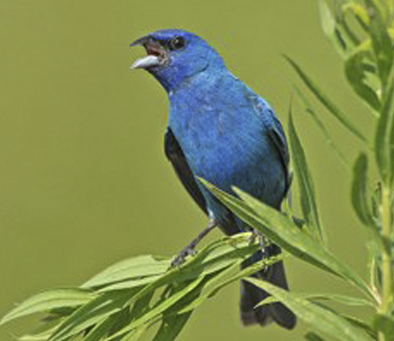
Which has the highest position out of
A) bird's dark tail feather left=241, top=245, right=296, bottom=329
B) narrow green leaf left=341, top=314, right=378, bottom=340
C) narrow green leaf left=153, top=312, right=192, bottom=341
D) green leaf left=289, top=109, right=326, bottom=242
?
green leaf left=289, top=109, right=326, bottom=242

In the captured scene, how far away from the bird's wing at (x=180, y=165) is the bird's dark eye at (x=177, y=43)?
284 mm

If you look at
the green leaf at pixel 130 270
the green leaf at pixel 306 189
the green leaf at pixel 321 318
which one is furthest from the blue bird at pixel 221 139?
the green leaf at pixel 321 318

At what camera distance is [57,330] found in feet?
3.31

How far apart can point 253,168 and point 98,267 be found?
116 cm

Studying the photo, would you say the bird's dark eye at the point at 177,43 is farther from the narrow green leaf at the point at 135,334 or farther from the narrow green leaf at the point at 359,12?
the narrow green leaf at the point at 359,12

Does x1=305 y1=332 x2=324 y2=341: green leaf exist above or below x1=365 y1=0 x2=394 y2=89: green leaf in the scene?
below

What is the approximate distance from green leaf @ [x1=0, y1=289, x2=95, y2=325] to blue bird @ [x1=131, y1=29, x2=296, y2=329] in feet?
4.23

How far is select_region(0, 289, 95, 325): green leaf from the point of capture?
1012mm

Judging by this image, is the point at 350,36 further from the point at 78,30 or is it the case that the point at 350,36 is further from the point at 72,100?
the point at 78,30

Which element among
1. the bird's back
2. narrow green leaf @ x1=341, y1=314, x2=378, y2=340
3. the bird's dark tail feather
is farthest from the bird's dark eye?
narrow green leaf @ x1=341, y1=314, x2=378, y2=340

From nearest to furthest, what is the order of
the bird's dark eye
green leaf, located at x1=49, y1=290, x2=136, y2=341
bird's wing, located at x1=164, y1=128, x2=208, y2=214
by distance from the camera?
1. green leaf, located at x1=49, y1=290, x2=136, y2=341
2. bird's wing, located at x1=164, y1=128, x2=208, y2=214
3. the bird's dark eye

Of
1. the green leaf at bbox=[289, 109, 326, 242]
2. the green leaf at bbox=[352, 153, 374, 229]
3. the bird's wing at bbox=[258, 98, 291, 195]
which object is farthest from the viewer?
the bird's wing at bbox=[258, 98, 291, 195]

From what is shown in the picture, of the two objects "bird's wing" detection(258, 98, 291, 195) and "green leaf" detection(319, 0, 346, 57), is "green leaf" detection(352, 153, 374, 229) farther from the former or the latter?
"bird's wing" detection(258, 98, 291, 195)

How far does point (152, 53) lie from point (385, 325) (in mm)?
2134
